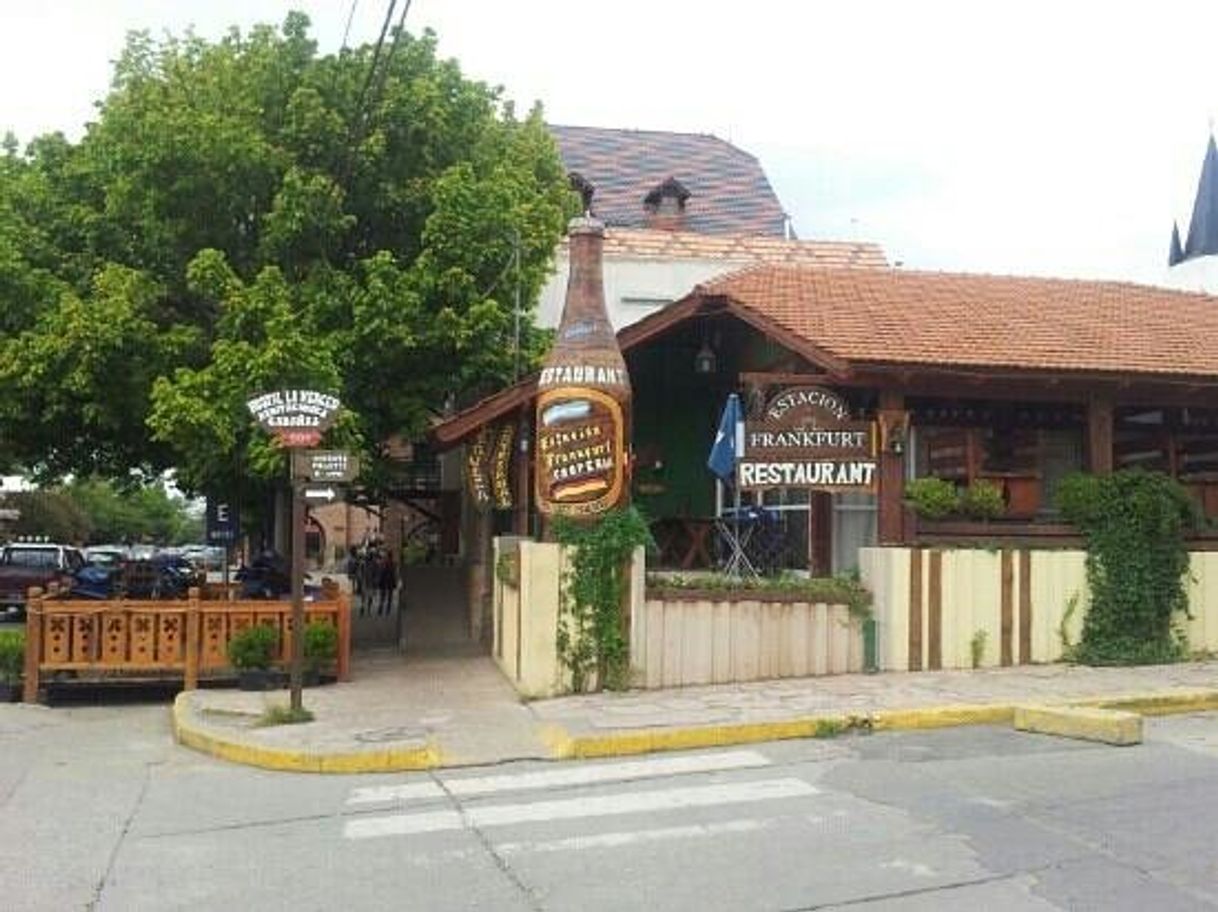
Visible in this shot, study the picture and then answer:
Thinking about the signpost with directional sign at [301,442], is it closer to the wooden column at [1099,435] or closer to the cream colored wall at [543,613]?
the cream colored wall at [543,613]

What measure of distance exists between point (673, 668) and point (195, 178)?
8871 mm

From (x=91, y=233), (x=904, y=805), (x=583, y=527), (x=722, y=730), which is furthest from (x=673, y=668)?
(x=91, y=233)

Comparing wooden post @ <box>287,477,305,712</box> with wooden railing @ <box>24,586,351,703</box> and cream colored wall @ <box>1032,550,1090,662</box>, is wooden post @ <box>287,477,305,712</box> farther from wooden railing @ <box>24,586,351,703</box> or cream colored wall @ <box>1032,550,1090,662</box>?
cream colored wall @ <box>1032,550,1090,662</box>

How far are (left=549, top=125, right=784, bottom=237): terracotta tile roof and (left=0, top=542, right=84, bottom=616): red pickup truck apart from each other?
1753 centimetres

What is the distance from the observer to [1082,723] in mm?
10320

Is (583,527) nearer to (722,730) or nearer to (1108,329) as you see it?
(722,730)

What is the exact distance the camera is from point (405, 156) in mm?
17766

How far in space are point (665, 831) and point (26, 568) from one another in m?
25.5

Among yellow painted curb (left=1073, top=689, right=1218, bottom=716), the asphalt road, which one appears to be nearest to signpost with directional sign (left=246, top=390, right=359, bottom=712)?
the asphalt road

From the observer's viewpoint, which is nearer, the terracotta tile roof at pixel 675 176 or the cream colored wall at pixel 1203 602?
the cream colored wall at pixel 1203 602

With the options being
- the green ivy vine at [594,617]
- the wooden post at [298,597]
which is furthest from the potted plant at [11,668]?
the green ivy vine at [594,617]

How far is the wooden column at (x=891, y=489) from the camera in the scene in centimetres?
1400

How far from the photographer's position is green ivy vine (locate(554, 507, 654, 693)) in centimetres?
1290

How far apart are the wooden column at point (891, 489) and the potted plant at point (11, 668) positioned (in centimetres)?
973
